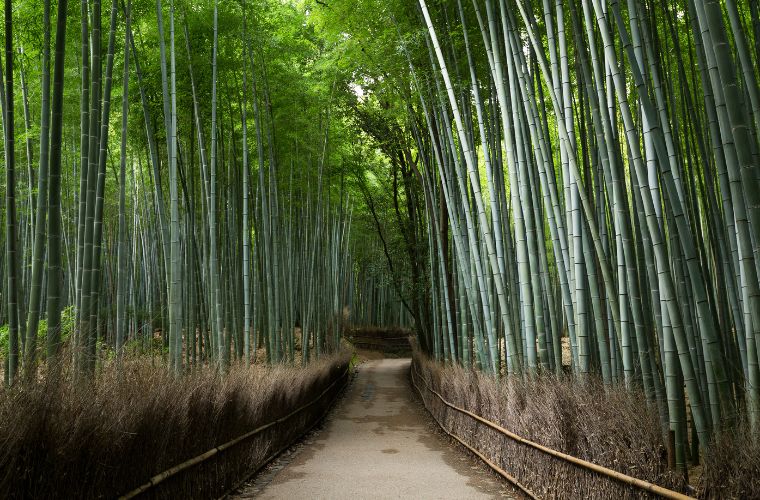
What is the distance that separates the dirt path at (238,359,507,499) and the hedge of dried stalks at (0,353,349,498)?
0.44 m

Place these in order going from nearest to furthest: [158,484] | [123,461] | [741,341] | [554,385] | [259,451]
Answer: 1. [123,461]
2. [158,484]
3. [741,341]
4. [554,385]
5. [259,451]

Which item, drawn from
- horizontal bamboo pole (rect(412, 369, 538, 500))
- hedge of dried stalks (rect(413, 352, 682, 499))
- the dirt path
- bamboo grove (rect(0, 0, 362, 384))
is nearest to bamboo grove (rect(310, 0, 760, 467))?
hedge of dried stalks (rect(413, 352, 682, 499))

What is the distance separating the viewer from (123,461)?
7.48 feet

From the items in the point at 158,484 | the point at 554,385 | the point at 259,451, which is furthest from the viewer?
the point at 259,451

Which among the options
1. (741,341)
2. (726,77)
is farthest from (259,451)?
(726,77)

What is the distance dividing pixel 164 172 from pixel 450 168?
4.67 metres

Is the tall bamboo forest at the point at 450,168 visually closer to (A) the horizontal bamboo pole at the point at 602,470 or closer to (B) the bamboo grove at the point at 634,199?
(B) the bamboo grove at the point at 634,199

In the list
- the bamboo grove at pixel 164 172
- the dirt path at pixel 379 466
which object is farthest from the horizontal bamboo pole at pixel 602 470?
the bamboo grove at pixel 164 172

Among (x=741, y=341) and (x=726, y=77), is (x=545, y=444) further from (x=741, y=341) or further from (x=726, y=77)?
(x=726, y=77)

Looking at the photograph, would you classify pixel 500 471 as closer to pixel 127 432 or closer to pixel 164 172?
pixel 127 432

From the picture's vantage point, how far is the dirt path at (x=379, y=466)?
3777 mm

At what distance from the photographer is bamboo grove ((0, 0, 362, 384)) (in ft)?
10.6

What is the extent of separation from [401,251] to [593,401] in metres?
9.60

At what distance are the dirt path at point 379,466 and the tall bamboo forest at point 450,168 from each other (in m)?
0.90
